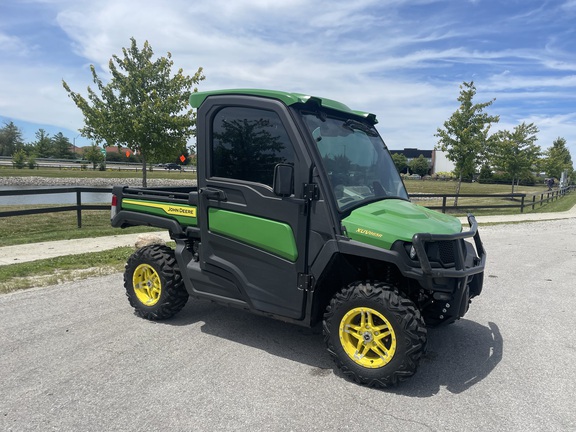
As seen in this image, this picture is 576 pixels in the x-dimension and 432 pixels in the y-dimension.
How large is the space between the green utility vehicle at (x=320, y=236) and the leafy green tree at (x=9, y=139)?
94.8m

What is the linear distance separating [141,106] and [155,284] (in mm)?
11856

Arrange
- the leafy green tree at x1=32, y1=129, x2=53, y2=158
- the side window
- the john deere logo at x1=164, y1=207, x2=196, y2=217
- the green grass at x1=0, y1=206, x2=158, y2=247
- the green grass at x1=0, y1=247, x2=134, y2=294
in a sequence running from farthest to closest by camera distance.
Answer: the leafy green tree at x1=32, y1=129, x2=53, y2=158
the green grass at x1=0, y1=206, x2=158, y2=247
the green grass at x1=0, y1=247, x2=134, y2=294
the john deere logo at x1=164, y1=207, x2=196, y2=217
the side window

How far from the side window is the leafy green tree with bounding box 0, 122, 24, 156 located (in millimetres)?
94799

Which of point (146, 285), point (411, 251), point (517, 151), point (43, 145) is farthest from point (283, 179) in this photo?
point (43, 145)

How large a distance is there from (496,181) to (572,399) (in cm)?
7241

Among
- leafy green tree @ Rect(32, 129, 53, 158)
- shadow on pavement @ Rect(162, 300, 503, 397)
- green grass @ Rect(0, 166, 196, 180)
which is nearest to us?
shadow on pavement @ Rect(162, 300, 503, 397)

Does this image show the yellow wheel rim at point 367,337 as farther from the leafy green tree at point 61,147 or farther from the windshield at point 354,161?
the leafy green tree at point 61,147

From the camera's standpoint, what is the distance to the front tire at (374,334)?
3400 millimetres

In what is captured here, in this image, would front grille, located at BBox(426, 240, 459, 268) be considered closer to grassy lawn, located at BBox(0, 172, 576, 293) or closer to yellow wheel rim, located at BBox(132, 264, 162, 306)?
yellow wheel rim, located at BBox(132, 264, 162, 306)

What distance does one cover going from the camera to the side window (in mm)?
3908

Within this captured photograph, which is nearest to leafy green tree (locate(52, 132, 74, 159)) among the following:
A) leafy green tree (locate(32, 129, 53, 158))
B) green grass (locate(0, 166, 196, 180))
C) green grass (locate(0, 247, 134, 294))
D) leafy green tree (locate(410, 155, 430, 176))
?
leafy green tree (locate(32, 129, 53, 158))

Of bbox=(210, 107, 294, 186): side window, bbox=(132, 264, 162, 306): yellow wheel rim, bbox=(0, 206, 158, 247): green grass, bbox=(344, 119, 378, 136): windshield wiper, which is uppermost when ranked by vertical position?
bbox=(344, 119, 378, 136): windshield wiper

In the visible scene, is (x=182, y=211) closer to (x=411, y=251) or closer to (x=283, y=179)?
(x=283, y=179)

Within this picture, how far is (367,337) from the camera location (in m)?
3.60
